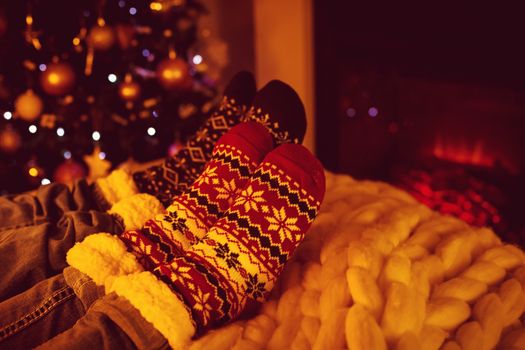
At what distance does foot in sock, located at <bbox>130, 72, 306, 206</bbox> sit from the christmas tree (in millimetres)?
567

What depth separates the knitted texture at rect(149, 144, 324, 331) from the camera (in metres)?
0.63

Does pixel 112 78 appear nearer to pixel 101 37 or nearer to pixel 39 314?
pixel 101 37

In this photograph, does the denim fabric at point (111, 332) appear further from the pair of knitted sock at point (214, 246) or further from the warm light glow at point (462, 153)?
the warm light glow at point (462, 153)

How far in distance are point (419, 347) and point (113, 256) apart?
42 centimetres

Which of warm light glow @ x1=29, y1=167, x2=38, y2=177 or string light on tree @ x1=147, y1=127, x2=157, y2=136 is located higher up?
string light on tree @ x1=147, y1=127, x2=157, y2=136

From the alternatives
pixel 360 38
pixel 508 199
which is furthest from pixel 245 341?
pixel 360 38

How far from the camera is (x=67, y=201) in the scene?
0.87 metres

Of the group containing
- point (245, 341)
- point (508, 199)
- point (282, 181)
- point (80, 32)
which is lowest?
point (508, 199)

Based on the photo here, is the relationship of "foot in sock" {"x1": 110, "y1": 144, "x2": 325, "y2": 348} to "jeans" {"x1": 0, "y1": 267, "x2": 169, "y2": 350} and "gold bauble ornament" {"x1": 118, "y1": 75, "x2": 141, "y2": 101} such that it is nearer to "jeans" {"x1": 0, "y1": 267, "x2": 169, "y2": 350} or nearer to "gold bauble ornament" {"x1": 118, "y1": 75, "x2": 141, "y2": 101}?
"jeans" {"x1": 0, "y1": 267, "x2": 169, "y2": 350}

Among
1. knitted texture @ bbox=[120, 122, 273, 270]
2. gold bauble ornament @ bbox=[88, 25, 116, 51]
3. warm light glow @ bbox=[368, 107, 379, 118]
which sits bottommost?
warm light glow @ bbox=[368, 107, 379, 118]

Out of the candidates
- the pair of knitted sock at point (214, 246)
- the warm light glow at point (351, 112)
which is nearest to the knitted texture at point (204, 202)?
the pair of knitted sock at point (214, 246)

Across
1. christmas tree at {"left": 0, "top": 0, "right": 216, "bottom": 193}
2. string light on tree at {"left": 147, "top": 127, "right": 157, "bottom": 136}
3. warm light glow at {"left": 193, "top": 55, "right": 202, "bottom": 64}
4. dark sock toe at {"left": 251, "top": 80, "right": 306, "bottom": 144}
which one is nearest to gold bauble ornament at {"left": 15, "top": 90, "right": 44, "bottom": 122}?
christmas tree at {"left": 0, "top": 0, "right": 216, "bottom": 193}

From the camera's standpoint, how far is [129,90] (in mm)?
1527

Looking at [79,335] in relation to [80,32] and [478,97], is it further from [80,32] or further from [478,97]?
[478,97]
